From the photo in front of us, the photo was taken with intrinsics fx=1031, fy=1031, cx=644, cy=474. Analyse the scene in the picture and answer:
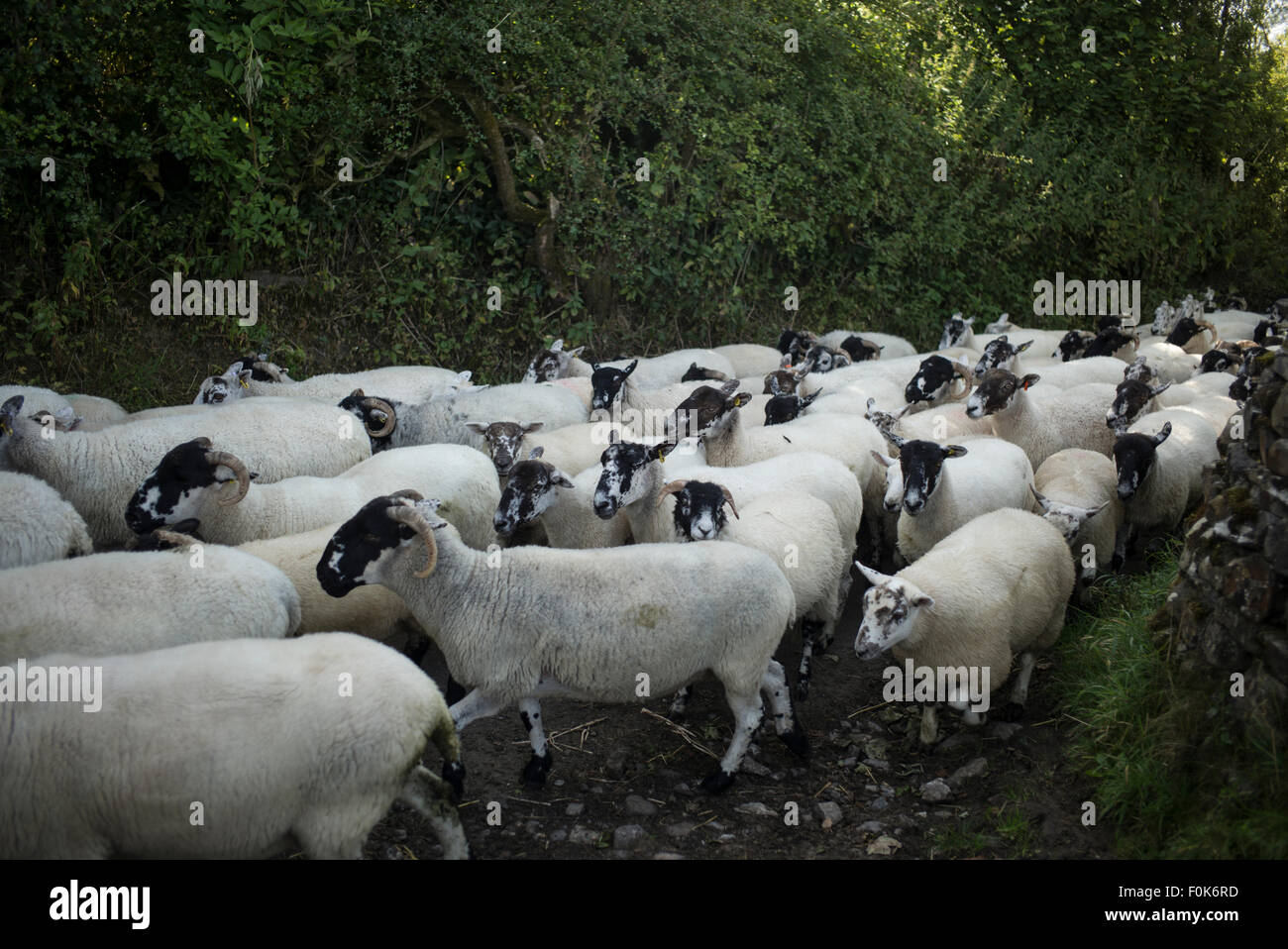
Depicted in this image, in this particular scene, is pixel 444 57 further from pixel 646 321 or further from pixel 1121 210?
pixel 1121 210

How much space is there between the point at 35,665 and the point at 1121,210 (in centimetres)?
1789

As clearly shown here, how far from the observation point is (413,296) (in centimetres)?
1228

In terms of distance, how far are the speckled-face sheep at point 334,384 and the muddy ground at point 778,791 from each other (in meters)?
3.87

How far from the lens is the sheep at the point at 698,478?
6.60 meters

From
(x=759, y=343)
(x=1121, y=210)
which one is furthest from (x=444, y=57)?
(x=1121, y=210)

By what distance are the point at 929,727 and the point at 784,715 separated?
88 cm

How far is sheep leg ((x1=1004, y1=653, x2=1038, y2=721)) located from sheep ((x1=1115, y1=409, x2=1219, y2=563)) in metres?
1.88

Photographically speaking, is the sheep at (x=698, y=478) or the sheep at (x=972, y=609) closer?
the sheep at (x=972, y=609)

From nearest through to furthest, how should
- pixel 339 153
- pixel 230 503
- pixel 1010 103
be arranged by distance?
pixel 230 503
pixel 339 153
pixel 1010 103

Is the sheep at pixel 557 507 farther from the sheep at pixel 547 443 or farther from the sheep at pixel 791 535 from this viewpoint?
the sheep at pixel 547 443

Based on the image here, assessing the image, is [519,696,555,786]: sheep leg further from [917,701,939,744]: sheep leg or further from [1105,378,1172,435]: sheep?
[1105,378,1172,435]: sheep

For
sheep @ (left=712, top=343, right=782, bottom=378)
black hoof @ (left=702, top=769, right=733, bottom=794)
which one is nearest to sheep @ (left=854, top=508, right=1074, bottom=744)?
black hoof @ (left=702, top=769, right=733, bottom=794)

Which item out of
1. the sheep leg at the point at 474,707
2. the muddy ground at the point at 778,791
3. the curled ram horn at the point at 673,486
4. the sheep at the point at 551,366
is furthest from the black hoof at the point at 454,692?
the sheep at the point at 551,366

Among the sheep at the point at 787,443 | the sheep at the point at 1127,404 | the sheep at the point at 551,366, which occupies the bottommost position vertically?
the sheep at the point at 787,443
